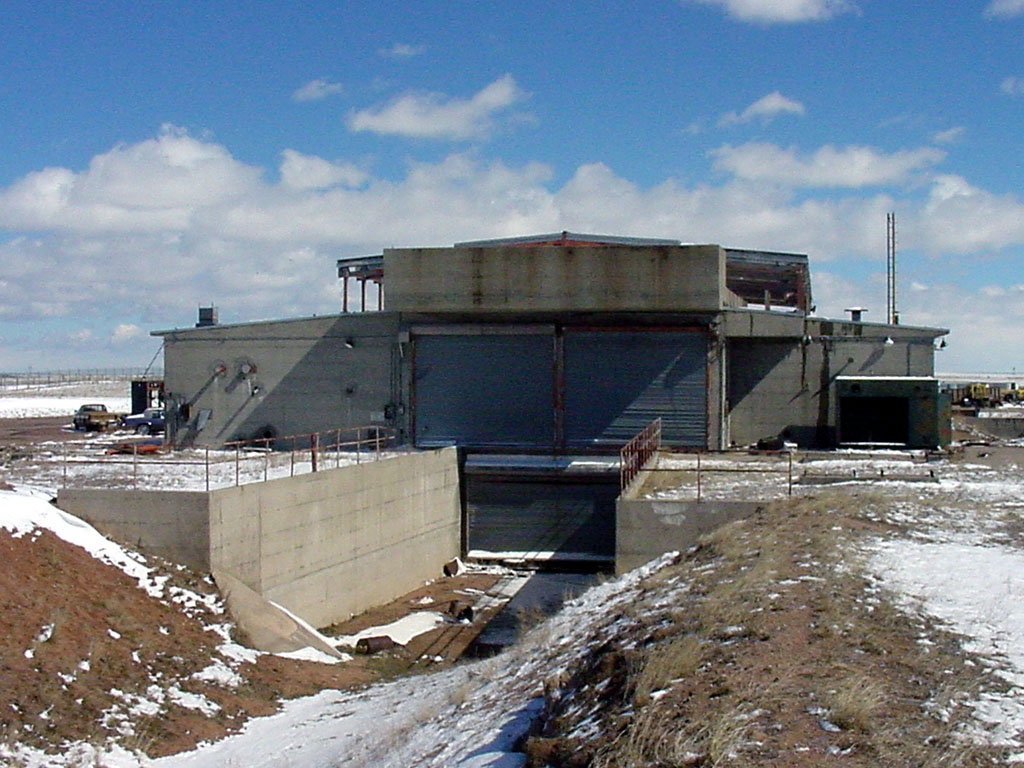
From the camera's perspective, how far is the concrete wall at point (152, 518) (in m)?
19.4

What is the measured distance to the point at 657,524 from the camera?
22.5m

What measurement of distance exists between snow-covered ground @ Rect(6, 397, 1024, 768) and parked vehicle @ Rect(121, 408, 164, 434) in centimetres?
2986

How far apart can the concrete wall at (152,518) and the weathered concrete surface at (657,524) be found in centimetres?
848

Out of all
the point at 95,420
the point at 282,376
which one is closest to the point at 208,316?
the point at 282,376

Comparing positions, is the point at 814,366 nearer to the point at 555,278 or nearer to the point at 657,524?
the point at 555,278

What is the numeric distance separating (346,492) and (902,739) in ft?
58.3

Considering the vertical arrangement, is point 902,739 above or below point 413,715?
above

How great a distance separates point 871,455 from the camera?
32.1 meters

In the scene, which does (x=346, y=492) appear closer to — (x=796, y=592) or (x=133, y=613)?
(x=133, y=613)

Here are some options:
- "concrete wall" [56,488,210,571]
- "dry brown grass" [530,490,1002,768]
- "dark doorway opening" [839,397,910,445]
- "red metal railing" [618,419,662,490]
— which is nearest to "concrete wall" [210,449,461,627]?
"concrete wall" [56,488,210,571]

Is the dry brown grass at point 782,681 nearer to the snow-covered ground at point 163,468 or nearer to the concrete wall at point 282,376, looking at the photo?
the snow-covered ground at point 163,468

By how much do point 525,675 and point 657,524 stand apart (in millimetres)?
9025

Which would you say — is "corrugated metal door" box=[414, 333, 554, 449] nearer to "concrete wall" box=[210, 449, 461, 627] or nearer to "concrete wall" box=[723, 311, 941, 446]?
"concrete wall" box=[210, 449, 461, 627]

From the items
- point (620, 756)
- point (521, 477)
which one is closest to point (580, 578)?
point (521, 477)
